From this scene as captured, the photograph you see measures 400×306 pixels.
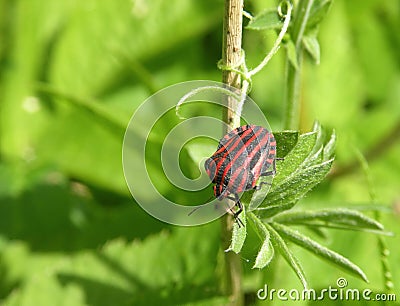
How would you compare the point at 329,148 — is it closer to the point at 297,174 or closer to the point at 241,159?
the point at 297,174

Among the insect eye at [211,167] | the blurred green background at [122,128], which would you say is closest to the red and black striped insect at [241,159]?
the insect eye at [211,167]

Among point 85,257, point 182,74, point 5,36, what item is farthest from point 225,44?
point 5,36

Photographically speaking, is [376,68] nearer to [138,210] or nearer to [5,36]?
[138,210]

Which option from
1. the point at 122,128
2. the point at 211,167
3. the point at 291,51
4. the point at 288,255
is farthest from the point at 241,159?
the point at 122,128

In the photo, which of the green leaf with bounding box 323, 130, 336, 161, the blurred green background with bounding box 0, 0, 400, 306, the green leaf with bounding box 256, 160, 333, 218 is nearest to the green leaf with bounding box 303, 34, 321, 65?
the green leaf with bounding box 323, 130, 336, 161

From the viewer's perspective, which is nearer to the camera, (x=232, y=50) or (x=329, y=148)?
(x=232, y=50)
